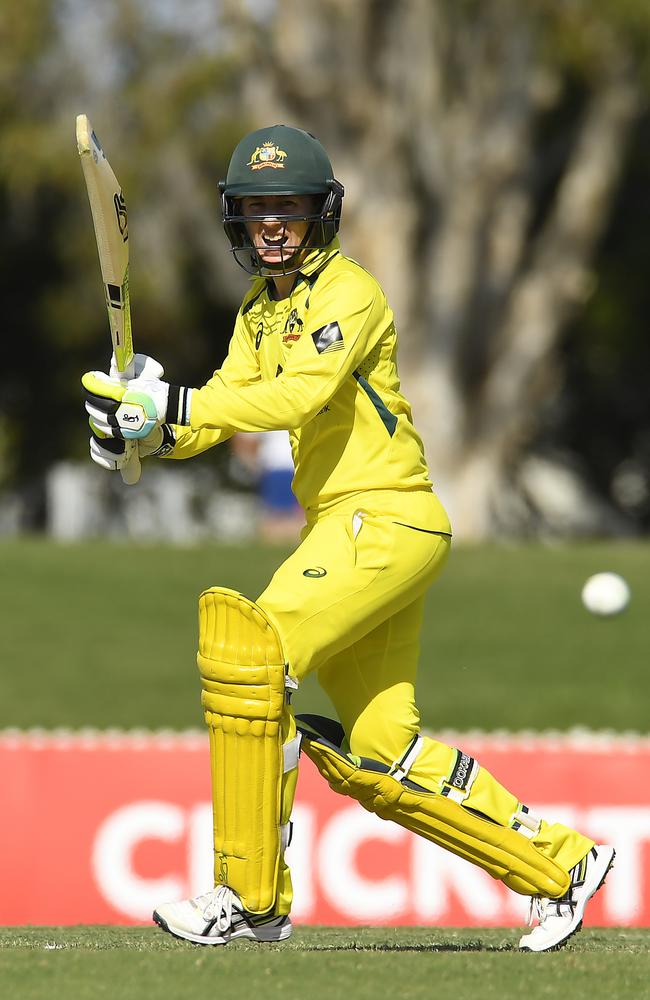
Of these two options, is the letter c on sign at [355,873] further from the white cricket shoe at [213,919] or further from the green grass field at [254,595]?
the green grass field at [254,595]

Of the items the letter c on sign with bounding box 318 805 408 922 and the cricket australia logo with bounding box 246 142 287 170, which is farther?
the letter c on sign with bounding box 318 805 408 922

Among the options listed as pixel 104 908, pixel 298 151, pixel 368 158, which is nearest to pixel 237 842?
pixel 298 151

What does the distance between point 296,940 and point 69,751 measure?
2794 mm

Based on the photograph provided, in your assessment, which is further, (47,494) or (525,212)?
(47,494)

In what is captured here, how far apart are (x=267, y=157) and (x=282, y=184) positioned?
0.09 m

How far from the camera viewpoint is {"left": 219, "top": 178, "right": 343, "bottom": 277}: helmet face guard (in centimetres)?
414

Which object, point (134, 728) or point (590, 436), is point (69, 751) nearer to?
point (134, 728)

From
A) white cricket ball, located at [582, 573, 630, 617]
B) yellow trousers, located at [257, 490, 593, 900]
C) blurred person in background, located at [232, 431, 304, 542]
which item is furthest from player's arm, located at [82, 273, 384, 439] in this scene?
blurred person in background, located at [232, 431, 304, 542]

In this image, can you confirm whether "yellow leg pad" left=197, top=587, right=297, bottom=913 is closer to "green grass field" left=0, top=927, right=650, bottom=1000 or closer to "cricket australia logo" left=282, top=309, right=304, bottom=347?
"green grass field" left=0, top=927, right=650, bottom=1000

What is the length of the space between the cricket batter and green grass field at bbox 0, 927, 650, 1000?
7.7 inches

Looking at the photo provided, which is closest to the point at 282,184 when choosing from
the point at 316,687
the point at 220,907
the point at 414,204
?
the point at 220,907

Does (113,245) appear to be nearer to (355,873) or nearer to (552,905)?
(552,905)

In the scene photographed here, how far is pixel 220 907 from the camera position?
154 inches

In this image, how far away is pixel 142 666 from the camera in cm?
1224
